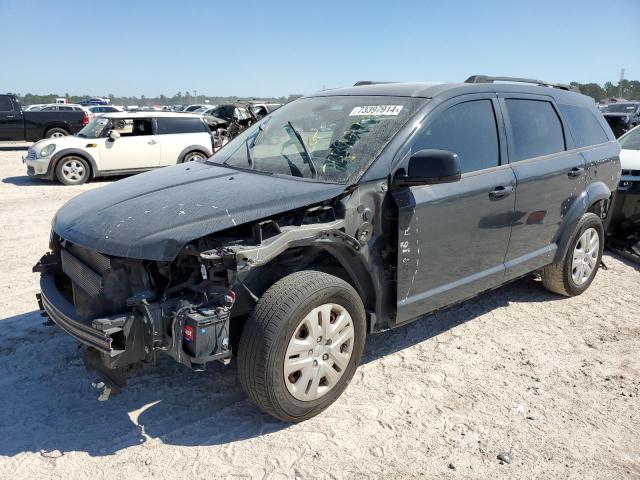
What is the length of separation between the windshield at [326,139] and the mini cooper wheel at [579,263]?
7.43 ft

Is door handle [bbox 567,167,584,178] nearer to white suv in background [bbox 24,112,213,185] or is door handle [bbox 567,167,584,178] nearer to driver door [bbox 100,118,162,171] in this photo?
white suv in background [bbox 24,112,213,185]

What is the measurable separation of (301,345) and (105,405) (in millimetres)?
1307

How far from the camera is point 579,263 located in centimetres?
498

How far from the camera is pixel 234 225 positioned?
2742 millimetres

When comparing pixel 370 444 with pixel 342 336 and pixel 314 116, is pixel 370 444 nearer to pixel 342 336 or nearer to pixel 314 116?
pixel 342 336

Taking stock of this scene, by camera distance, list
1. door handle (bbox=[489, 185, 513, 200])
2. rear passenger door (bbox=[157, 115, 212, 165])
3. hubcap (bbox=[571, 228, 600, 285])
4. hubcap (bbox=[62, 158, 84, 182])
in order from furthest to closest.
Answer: rear passenger door (bbox=[157, 115, 212, 165])
hubcap (bbox=[62, 158, 84, 182])
hubcap (bbox=[571, 228, 600, 285])
door handle (bbox=[489, 185, 513, 200])

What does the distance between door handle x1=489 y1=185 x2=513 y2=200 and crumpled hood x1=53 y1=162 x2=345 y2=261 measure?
131cm

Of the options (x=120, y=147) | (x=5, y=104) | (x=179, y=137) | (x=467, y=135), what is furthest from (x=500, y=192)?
(x=5, y=104)

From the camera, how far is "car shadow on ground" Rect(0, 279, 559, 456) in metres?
2.91

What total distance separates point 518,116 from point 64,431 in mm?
3856

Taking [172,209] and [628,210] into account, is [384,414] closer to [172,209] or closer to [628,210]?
[172,209]

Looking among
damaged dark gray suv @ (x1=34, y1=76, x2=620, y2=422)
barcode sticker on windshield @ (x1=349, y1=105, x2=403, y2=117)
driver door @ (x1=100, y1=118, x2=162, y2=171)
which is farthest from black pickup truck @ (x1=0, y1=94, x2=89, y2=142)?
barcode sticker on windshield @ (x1=349, y1=105, x2=403, y2=117)

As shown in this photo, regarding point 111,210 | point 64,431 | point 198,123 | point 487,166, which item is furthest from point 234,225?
point 198,123

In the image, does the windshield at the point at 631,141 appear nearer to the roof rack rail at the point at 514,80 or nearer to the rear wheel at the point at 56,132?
the roof rack rail at the point at 514,80
